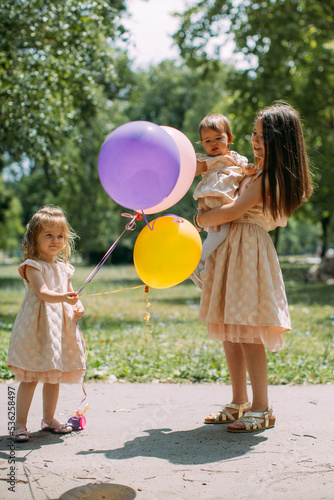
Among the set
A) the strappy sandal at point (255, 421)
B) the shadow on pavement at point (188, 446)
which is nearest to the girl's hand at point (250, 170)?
the strappy sandal at point (255, 421)

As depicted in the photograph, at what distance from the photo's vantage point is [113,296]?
12062mm

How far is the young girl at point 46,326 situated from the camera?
310 cm

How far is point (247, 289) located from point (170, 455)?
1.04 meters

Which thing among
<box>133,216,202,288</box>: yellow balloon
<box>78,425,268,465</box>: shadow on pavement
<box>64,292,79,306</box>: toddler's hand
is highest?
<box>133,216,202,288</box>: yellow balloon

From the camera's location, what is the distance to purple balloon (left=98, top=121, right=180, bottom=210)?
268cm

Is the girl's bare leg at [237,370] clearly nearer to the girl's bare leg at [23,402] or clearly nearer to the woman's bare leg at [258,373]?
the woman's bare leg at [258,373]

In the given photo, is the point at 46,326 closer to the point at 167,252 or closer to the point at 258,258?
the point at 167,252

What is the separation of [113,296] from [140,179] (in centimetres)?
953

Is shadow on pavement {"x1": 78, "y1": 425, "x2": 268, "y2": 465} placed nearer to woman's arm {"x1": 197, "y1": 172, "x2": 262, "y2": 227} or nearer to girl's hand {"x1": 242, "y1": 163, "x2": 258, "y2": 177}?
woman's arm {"x1": 197, "y1": 172, "x2": 262, "y2": 227}

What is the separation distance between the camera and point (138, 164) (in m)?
2.68

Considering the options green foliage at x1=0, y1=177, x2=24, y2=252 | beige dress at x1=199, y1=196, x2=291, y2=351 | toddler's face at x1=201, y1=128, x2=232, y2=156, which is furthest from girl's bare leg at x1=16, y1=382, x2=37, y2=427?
green foliage at x1=0, y1=177, x2=24, y2=252

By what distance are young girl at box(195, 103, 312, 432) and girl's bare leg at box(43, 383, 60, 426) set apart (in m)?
1.06

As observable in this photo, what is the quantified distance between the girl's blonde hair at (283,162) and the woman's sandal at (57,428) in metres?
1.81

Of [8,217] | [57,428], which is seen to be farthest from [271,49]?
[8,217]
